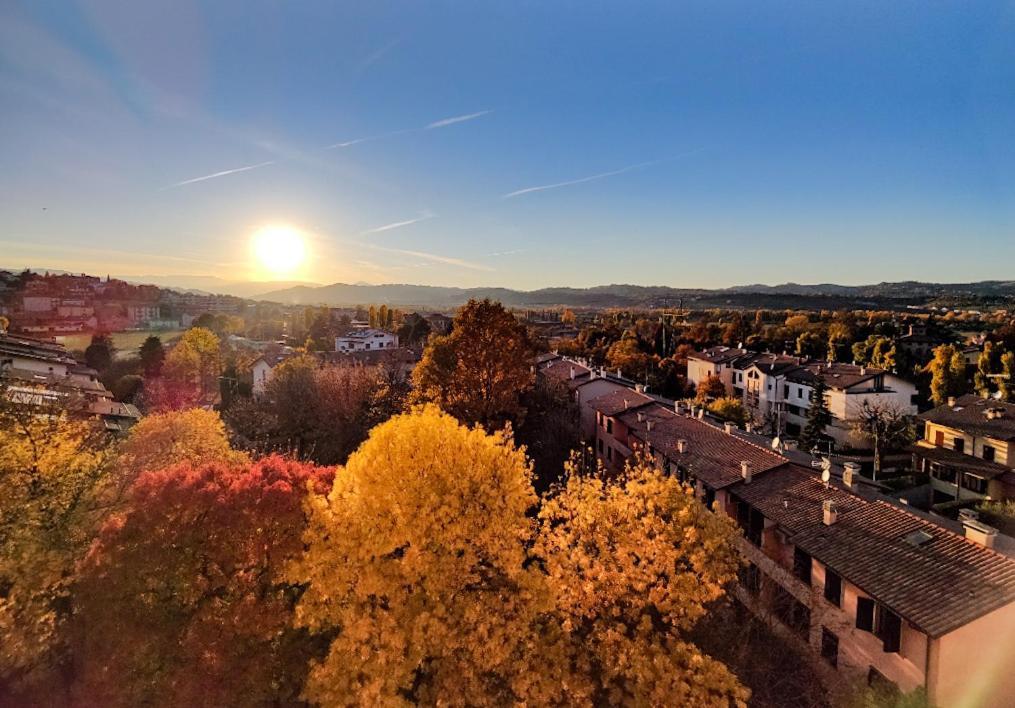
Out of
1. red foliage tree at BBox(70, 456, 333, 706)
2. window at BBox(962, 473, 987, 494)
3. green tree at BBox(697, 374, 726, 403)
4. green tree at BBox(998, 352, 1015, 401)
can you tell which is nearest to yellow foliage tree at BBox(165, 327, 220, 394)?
red foliage tree at BBox(70, 456, 333, 706)

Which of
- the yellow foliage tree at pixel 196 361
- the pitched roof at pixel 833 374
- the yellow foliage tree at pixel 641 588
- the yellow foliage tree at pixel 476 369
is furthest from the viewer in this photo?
the yellow foliage tree at pixel 196 361

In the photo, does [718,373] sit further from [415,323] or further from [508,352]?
[415,323]

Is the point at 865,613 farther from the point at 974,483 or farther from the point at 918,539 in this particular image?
the point at 974,483

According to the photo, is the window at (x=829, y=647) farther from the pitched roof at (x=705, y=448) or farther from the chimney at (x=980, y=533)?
the pitched roof at (x=705, y=448)

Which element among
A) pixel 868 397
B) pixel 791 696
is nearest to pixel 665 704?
pixel 791 696

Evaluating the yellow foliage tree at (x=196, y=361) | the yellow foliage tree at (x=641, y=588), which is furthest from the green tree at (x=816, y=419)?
the yellow foliage tree at (x=196, y=361)

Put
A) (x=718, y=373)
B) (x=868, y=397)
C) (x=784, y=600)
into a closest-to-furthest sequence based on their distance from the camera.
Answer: (x=784, y=600), (x=868, y=397), (x=718, y=373)
